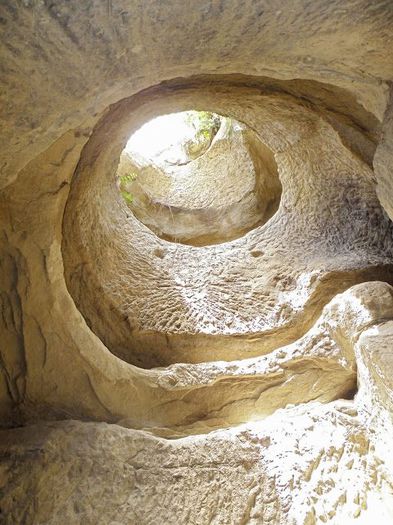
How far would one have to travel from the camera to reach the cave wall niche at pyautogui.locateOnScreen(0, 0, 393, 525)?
1.30 m

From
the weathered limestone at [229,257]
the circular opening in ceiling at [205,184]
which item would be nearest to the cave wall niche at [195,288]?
the weathered limestone at [229,257]

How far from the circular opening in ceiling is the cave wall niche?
85.7 inches

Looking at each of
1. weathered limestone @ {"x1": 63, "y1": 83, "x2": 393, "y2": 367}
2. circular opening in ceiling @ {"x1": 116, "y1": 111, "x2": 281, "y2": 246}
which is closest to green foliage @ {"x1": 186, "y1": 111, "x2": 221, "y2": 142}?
circular opening in ceiling @ {"x1": 116, "y1": 111, "x2": 281, "y2": 246}

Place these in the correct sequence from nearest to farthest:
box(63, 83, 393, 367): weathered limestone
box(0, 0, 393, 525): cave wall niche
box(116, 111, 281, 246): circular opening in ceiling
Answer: box(0, 0, 393, 525): cave wall niche < box(63, 83, 393, 367): weathered limestone < box(116, 111, 281, 246): circular opening in ceiling

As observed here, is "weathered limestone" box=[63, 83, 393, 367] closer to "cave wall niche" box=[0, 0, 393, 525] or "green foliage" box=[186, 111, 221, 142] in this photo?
"cave wall niche" box=[0, 0, 393, 525]

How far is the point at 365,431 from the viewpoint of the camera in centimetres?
221

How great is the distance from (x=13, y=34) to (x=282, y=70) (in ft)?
3.56

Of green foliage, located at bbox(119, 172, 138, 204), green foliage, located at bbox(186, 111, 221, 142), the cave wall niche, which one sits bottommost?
the cave wall niche

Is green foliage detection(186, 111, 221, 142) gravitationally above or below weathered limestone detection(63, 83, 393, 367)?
above

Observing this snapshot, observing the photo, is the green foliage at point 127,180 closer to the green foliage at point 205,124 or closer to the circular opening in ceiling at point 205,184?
the circular opening in ceiling at point 205,184

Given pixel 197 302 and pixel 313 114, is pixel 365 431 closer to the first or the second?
pixel 197 302

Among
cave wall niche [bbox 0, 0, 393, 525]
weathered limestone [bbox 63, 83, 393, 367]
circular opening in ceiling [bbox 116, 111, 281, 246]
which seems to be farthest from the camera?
circular opening in ceiling [bbox 116, 111, 281, 246]

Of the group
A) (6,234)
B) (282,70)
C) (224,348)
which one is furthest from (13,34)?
(224,348)

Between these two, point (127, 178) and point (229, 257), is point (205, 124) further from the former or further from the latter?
point (229, 257)
